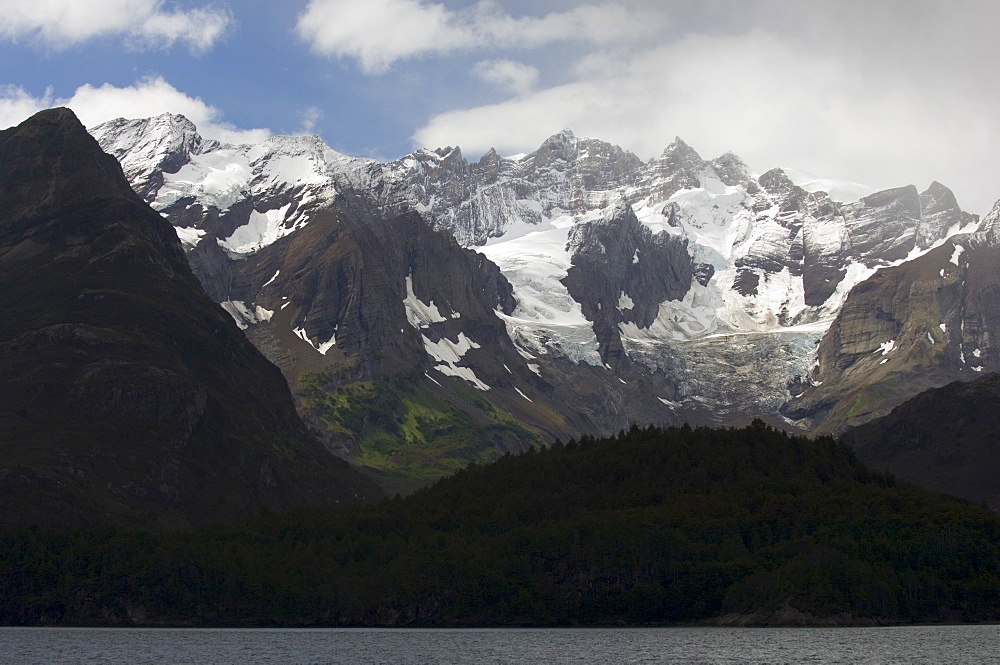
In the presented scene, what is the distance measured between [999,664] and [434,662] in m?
70.4

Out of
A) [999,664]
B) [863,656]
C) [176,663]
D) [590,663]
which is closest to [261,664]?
[176,663]

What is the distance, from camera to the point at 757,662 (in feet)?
626

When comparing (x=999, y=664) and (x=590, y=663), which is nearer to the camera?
(x=999, y=664)

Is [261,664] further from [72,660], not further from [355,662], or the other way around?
[72,660]

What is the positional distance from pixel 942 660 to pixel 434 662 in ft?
211

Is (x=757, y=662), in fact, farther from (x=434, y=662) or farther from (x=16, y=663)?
(x=16, y=663)

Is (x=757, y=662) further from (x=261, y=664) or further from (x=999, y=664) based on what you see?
(x=261, y=664)

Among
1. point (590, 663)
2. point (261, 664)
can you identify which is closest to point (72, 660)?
point (261, 664)

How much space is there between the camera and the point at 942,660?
625ft

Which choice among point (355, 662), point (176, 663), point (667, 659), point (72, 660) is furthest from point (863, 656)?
point (72, 660)

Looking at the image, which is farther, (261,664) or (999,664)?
(261,664)

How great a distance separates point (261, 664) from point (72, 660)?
966 inches

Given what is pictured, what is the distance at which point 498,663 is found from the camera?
19725 centimetres

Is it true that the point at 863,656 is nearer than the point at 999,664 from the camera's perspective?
No
